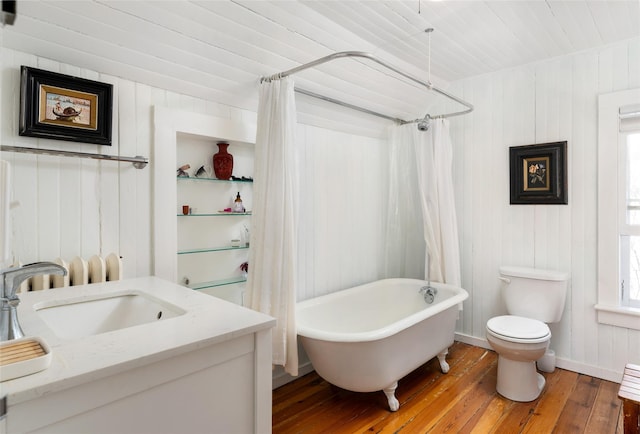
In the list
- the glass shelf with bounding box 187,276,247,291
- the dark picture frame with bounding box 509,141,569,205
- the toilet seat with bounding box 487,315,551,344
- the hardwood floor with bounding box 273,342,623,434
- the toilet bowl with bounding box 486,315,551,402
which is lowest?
the hardwood floor with bounding box 273,342,623,434

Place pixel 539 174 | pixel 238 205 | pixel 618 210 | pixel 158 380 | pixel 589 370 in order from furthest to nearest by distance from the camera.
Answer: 1. pixel 539 174
2. pixel 589 370
3. pixel 618 210
4. pixel 238 205
5. pixel 158 380

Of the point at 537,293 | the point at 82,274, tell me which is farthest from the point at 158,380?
the point at 537,293

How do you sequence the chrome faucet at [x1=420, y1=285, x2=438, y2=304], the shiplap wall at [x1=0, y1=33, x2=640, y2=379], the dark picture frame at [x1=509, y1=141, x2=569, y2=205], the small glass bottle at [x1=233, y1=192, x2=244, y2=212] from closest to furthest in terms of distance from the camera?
the shiplap wall at [x1=0, y1=33, x2=640, y2=379]
the small glass bottle at [x1=233, y1=192, x2=244, y2=212]
the dark picture frame at [x1=509, y1=141, x2=569, y2=205]
the chrome faucet at [x1=420, y1=285, x2=438, y2=304]

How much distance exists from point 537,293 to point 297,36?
2488mm

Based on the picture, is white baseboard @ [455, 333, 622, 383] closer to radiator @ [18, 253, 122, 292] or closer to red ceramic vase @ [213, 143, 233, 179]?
red ceramic vase @ [213, 143, 233, 179]

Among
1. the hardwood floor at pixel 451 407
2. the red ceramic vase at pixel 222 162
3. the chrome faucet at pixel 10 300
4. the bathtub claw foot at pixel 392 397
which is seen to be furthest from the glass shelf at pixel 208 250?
the bathtub claw foot at pixel 392 397

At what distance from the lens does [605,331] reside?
270 centimetres

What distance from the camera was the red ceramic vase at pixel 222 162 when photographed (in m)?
2.39

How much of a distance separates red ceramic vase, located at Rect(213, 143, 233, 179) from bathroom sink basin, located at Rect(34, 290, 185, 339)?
1003mm

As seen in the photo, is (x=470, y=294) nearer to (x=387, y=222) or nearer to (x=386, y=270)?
(x=386, y=270)

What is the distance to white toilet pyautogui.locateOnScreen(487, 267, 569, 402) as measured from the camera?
7.75 feet

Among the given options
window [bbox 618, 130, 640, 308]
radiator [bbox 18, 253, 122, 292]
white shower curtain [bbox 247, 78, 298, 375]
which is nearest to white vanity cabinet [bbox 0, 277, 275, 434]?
radiator [bbox 18, 253, 122, 292]

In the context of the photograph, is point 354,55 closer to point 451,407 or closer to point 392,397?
point 392,397

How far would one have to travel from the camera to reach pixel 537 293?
2.77 m
